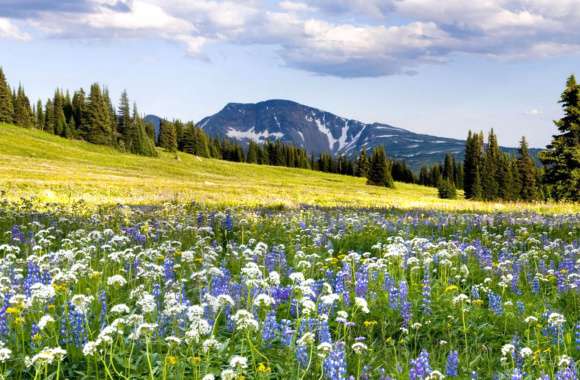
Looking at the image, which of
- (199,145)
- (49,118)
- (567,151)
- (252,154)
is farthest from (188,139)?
(567,151)

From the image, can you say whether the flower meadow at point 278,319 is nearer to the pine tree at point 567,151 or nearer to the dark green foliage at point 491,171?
the pine tree at point 567,151

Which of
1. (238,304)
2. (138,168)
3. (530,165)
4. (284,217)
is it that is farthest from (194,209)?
(530,165)

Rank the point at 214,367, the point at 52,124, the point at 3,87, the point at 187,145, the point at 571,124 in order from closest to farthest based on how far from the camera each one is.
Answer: the point at 214,367, the point at 571,124, the point at 3,87, the point at 52,124, the point at 187,145

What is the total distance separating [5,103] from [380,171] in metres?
77.7

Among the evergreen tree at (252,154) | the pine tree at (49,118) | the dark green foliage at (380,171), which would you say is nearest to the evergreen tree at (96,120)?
the pine tree at (49,118)

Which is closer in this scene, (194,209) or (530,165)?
(194,209)

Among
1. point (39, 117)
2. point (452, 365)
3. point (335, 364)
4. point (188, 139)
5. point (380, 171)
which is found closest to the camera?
point (335, 364)

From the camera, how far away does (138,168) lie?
80812 millimetres

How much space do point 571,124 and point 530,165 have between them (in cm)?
5521

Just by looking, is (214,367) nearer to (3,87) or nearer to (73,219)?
(73,219)

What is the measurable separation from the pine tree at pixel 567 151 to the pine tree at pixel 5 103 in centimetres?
9919

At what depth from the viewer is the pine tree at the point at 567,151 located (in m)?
55.0

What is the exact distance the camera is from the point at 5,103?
10838 cm

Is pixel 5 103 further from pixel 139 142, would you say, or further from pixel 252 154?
pixel 252 154
